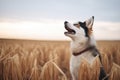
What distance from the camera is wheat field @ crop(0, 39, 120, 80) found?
10.8 feet

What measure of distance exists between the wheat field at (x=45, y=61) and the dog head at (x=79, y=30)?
0.13 meters

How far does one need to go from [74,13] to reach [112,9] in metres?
0.47

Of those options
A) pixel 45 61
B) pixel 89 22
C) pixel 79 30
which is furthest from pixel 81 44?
pixel 45 61

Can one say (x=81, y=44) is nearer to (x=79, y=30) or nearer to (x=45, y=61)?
(x=79, y=30)

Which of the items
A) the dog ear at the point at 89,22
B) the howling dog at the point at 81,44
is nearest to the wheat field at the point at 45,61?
the howling dog at the point at 81,44

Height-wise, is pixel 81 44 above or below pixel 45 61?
above

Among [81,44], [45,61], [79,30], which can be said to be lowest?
[45,61]

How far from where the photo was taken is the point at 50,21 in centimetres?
344

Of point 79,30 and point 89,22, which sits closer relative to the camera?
point 79,30

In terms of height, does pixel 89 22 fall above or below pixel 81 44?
above

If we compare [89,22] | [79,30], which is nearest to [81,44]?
[79,30]

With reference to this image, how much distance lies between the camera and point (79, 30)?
3180 millimetres

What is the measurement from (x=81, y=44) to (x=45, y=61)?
48cm

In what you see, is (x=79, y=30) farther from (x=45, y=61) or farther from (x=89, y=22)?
(x=45, y=61)
